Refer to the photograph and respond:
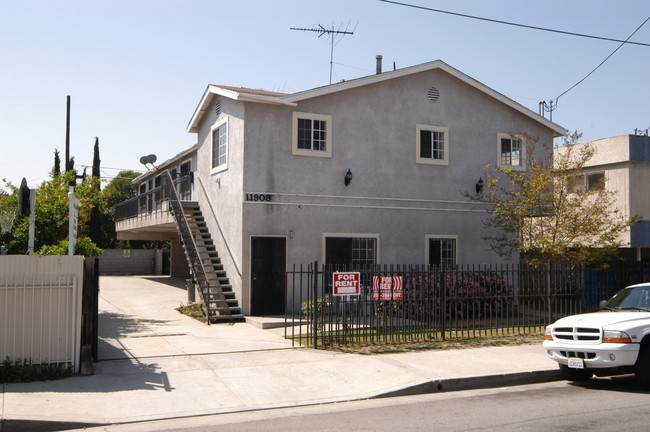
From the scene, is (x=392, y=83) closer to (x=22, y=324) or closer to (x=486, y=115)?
(x=486, y=115)

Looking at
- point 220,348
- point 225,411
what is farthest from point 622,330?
point 220,348

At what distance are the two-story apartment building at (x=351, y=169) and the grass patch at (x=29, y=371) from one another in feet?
23.1

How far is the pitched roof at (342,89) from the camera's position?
16.9 metres

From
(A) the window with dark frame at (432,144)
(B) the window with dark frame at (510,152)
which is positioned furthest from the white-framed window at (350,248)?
(B) the window with dark frame at (510,152)

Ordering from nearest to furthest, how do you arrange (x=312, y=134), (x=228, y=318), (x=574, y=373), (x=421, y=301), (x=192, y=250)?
(x=574, y=373)
(x=421, y=301)
(x=228, y=318)
(x=312, y=134)
(x=192, y=250)

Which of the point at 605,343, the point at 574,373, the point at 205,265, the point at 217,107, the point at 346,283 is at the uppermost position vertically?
the point at 217,107

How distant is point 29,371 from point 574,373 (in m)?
8.54

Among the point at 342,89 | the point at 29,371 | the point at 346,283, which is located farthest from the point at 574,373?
the point at 342,89

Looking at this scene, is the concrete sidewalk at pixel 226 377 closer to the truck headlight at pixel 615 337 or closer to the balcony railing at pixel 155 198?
the truck headlight at pixel 615 337

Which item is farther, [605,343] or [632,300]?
[632,300]

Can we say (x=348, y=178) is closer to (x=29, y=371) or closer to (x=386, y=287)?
(x=386, y=287)

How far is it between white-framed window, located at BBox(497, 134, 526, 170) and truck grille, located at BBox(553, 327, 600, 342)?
1117 cm

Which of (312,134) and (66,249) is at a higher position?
(312,134)

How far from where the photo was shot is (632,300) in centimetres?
1058
